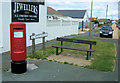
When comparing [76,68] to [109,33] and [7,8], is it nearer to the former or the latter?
[7,8]

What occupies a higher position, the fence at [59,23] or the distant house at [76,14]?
the distant house at [76,14]

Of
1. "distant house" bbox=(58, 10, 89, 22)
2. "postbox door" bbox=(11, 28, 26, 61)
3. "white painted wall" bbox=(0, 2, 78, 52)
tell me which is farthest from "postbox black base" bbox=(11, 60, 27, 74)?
"distant house" bbox=(58, 10, 89, 22)

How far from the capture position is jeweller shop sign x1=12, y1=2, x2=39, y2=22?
8547mm

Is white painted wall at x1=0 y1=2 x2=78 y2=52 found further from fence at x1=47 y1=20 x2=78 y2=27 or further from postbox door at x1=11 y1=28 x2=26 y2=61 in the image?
postbox door at x1=11 y1=28 x2=26 y2=61

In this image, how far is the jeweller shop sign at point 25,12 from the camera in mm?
8547

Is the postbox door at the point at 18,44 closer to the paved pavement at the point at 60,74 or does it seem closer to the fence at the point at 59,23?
the paved pavement at the point at 60,74

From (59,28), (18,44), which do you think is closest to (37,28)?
(59,28)

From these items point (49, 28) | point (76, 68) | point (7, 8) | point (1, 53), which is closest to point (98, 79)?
point (76, 68)

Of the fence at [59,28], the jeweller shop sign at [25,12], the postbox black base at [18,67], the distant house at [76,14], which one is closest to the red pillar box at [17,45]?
the postbox black base at [18,67]

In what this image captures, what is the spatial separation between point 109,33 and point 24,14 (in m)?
12.1

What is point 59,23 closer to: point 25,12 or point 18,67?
point 25,12

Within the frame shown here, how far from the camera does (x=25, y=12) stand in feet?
30.5

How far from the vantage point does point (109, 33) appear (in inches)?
720

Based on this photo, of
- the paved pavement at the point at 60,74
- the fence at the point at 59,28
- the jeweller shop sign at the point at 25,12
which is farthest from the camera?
the fence at the point at 59,28
